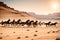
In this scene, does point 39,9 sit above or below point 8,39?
above

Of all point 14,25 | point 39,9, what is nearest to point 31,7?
point 39,9

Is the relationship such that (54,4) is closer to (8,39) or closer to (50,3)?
(50,3)

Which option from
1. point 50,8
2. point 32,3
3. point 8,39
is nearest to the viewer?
point 8,39

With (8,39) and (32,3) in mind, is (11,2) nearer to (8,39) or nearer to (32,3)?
(32,3)

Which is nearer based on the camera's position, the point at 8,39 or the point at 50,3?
the point at 8,39

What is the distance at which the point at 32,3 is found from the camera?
15.1 meters

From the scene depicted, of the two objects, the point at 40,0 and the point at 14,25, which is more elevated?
the point at 40,0

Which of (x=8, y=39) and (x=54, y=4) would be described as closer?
(x=8, y=39)

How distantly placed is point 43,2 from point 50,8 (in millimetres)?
893

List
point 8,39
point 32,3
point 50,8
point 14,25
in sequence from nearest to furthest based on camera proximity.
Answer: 1. point 8,39
2. point 32,3
3. point 50,8
4. point 14,25

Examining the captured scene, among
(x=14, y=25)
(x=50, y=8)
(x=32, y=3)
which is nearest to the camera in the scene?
(x=32, y=3)

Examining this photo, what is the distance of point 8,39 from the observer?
32.1 ft

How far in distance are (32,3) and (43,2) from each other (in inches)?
43.2

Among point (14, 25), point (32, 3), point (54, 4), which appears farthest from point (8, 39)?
point (14, 25)
